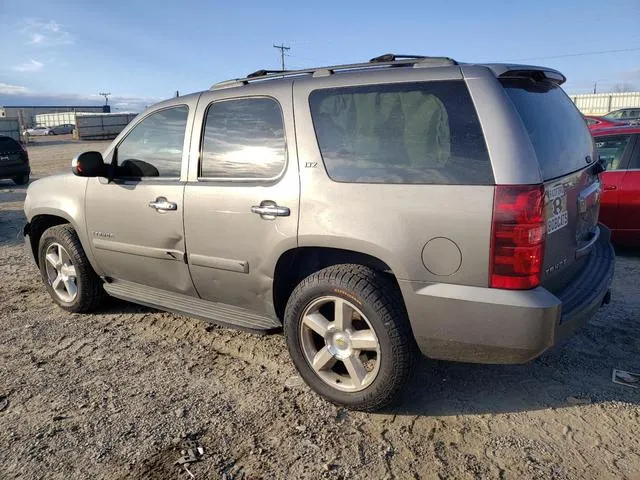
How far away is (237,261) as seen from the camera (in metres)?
3.28

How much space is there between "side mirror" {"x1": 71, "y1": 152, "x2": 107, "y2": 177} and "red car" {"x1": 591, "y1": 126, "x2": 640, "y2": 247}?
5.09 meters

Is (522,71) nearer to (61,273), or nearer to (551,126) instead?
(551,126)

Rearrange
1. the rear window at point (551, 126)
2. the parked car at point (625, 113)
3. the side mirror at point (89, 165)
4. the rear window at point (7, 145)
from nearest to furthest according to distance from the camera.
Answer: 1. the rear window at point (551, 126)
2. the side mirror at point (89, 165)
3. the rear window at point (7, 145)
4. the parked car at point (625, 113)

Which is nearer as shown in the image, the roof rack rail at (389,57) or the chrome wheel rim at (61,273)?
the roof rack rail at (389,57)

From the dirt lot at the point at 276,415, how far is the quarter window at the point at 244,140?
4.47ft

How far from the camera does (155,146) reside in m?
3.86

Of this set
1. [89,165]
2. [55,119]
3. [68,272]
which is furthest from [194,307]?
[55,119]

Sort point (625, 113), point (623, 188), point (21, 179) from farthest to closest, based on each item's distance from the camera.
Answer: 1. point (625, 113)
2. point (21, 179)
3. point (623, 188)

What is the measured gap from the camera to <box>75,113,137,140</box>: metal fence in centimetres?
4725

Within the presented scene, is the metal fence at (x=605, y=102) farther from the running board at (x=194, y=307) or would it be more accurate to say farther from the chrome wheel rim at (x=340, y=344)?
the chrome wheel rim at (x=340, y=344)

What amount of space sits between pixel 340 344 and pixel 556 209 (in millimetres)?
1373

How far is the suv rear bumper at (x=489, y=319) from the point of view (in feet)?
7.91

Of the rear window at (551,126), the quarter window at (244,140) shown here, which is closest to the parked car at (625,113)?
the rear window at (551,126)

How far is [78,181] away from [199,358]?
1.86 metres
